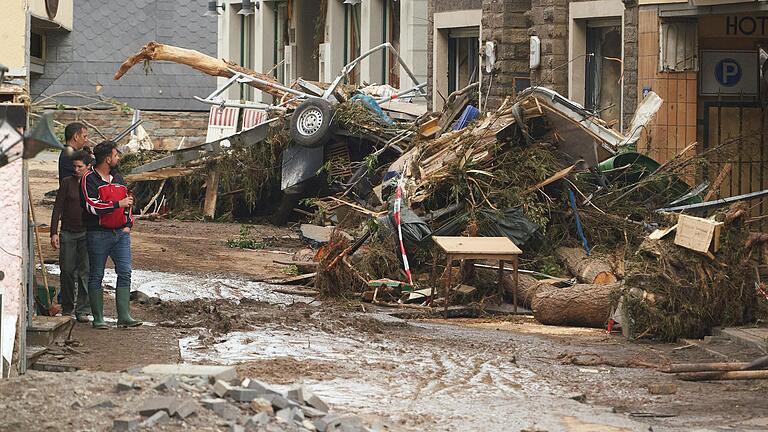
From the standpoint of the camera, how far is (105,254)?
43.3 feet

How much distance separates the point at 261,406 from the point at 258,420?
0.25 metres

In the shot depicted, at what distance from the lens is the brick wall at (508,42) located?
23.9 m

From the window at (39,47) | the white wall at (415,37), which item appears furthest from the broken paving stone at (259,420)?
the window at (39,47)

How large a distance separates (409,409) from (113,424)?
2.51 metres

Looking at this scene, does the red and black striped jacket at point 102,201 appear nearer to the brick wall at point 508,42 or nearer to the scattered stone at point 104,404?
the scattered stone at point 104,404

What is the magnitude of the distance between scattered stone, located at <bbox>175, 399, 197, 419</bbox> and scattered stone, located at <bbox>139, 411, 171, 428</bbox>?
0.21ft

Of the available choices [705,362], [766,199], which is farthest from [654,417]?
[766,199]

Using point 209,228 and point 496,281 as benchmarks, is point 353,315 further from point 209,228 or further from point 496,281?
point 209,228

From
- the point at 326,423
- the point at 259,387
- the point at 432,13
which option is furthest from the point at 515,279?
the point at 432,13

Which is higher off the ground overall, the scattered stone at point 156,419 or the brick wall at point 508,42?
the brick wall at point 508,42

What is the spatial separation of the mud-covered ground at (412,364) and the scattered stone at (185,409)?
145 mm

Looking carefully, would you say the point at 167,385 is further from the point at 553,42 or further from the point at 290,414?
the point at 553,42

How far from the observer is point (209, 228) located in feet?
80.2

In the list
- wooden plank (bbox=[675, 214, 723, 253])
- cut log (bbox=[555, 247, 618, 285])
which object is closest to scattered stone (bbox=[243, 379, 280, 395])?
wooden plank (bbox=[675, 214, 723, 253])
